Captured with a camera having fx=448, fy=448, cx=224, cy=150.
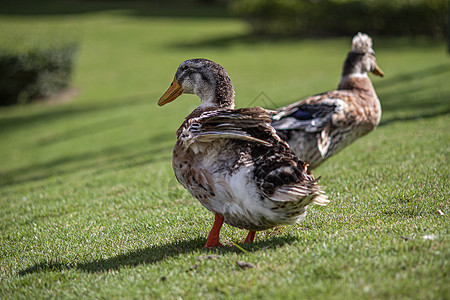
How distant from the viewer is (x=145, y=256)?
12.8 feet

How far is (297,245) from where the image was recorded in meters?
3.64

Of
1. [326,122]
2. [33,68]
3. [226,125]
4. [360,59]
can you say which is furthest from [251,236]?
[33,68]

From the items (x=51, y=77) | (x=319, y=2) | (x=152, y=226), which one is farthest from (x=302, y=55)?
Result: (x=152, y=226)

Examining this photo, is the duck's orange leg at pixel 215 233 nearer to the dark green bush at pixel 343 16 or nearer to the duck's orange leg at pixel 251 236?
the duck's orange leg at pixel 251 236

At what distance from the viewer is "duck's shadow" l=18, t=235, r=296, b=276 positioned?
3738 mm

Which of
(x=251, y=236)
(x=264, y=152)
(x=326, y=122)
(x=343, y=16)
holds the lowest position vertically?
(x=251, y=236)

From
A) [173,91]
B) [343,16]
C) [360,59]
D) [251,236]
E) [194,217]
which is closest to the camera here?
[251,236]

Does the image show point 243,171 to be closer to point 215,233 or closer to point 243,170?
point 243,170

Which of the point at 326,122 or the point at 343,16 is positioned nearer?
the point at 326,122

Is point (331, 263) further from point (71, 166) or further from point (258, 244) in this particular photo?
point (71, 166)

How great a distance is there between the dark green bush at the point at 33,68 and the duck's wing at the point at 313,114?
1389 cm

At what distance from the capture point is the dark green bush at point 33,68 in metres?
16.5

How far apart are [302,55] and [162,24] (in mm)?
14925

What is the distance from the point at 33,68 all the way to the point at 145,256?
1499 centimetres
